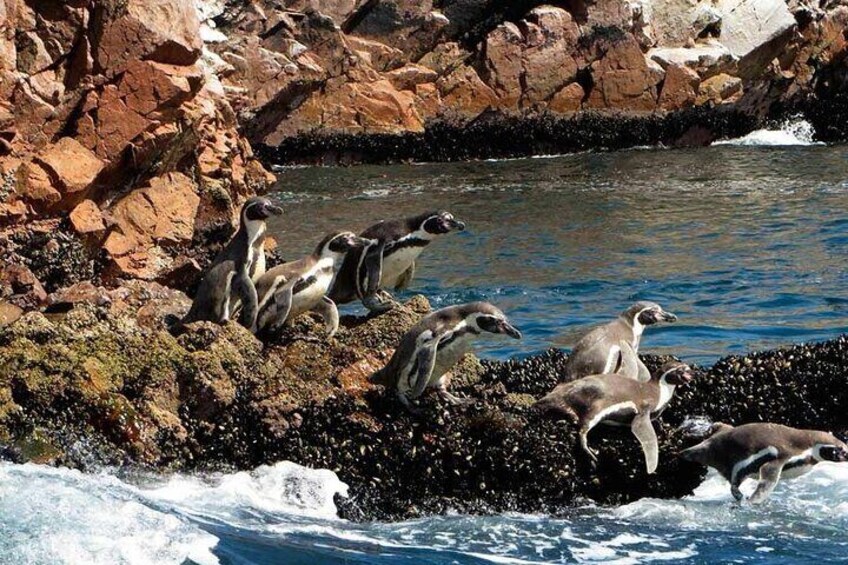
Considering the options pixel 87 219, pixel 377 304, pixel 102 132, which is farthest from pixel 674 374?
pixel 102 132

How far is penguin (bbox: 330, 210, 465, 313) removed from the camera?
39.9ft

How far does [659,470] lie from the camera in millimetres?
10219

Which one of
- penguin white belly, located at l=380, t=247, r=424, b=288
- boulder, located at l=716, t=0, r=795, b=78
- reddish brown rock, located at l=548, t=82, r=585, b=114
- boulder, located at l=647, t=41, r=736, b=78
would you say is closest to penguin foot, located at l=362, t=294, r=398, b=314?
penguin white belly, located at l=380, t=247, r=424, b=288

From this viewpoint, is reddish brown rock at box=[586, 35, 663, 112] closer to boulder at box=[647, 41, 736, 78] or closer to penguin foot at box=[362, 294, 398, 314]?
boulder at box=[647, 41, 736, 78]

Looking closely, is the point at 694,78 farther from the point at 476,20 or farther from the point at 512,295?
the point at 512,295

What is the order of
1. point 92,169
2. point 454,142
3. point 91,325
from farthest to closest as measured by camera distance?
point 454,142
point 92,169
point 91,325

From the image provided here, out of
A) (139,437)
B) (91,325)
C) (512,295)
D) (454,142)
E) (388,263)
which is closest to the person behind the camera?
(139,437)

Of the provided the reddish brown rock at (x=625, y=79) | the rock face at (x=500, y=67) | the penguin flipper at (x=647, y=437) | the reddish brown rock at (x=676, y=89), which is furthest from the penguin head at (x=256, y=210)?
the reddish brown rock at (x=676, y=89)

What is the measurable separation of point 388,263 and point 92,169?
12.3 feet

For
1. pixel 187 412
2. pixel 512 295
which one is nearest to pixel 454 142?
pixel 512 295

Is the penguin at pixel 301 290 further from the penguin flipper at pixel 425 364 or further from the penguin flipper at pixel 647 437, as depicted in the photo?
the penguin flipper at pixel 647 437

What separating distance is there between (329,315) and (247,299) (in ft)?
2.19

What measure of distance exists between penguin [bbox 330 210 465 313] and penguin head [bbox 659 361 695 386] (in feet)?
7.58

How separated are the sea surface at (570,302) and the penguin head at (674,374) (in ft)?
2.70
